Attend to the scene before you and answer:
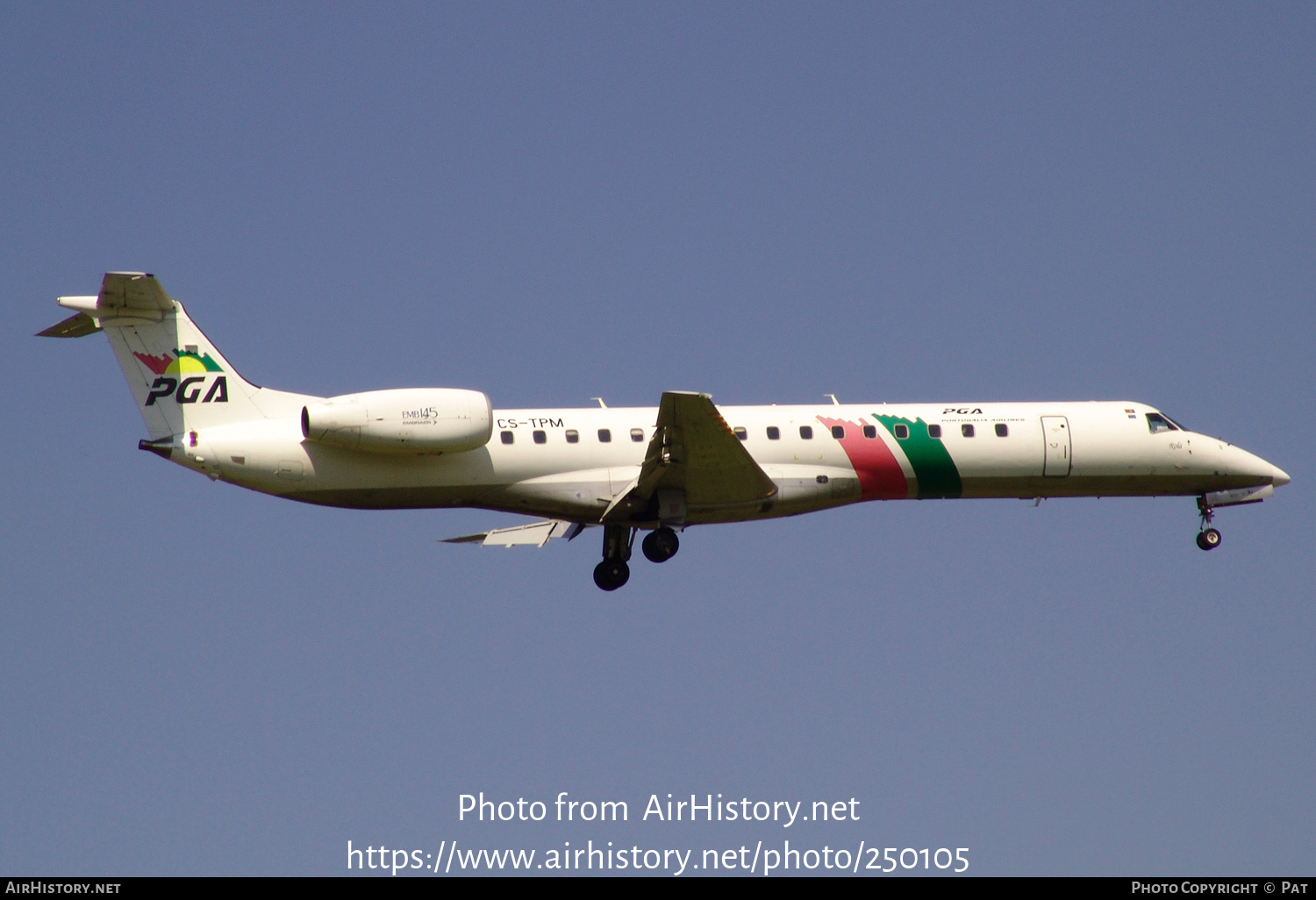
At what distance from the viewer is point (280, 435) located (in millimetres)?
23188

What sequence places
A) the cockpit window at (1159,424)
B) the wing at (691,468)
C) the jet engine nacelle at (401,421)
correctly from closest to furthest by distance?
the jet engine nacelle at (401,421) < the wing at (691,468) < the cockpit window at (1159,424)

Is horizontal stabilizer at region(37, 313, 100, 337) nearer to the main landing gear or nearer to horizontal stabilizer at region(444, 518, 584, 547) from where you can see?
horizontal stabilizer at region(444, 518, 584, 547)

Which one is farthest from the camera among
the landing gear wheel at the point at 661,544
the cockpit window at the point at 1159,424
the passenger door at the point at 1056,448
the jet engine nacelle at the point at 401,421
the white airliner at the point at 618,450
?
the cockpit window at the point at 1159,424

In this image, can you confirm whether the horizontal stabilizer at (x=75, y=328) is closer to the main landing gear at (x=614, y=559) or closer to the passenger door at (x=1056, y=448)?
the main landing gear at (x=614, y=559)

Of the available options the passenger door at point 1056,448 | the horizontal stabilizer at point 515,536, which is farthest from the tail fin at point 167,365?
the passenger door at point 1056,448

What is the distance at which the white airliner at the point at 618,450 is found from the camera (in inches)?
899

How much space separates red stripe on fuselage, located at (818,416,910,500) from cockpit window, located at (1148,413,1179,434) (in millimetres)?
5014

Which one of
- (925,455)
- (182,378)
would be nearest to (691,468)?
(925,455)

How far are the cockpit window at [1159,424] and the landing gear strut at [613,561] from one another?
9581 millimetres

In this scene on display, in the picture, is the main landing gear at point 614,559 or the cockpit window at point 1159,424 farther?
the cockpit window at point 1159,424

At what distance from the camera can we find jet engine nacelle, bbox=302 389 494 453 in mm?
Answer: 22438
